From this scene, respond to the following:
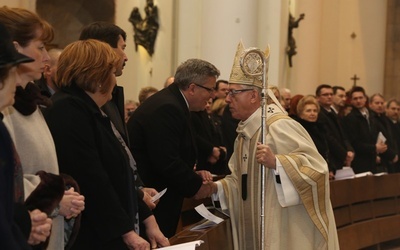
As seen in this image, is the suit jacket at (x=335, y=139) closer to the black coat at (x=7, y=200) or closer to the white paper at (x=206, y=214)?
the white paper at (x=206, y=214)

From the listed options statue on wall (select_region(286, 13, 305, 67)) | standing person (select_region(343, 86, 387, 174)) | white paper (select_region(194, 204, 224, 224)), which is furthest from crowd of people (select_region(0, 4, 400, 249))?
statue on wall (select_region(286, 13, 305, 67))

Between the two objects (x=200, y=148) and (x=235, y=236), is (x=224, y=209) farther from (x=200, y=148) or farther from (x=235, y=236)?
(x=200, y=148)

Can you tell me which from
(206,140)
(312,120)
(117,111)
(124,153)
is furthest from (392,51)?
(124,153)

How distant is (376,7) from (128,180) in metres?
17.5

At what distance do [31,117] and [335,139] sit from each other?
7.43 m

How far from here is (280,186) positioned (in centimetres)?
612

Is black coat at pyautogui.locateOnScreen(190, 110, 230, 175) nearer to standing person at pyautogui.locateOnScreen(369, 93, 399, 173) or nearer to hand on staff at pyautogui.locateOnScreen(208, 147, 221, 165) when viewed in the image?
hand on staff at pyautogui.locateOnScreen(208, 147, 221, 165)

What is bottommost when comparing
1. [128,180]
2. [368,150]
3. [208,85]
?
[368,150]

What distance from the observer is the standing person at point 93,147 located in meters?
4.24

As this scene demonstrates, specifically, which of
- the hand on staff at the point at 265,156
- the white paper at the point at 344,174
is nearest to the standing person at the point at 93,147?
the hand on staff at the point at 265,156

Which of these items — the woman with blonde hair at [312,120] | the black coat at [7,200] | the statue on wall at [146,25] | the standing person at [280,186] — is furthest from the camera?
the statue on wall at [146,25]

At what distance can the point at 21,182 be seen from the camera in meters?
3.30

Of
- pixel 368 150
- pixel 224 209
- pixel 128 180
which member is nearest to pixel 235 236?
pixel 224 209

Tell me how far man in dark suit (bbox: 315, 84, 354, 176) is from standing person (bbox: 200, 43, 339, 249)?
434cm
